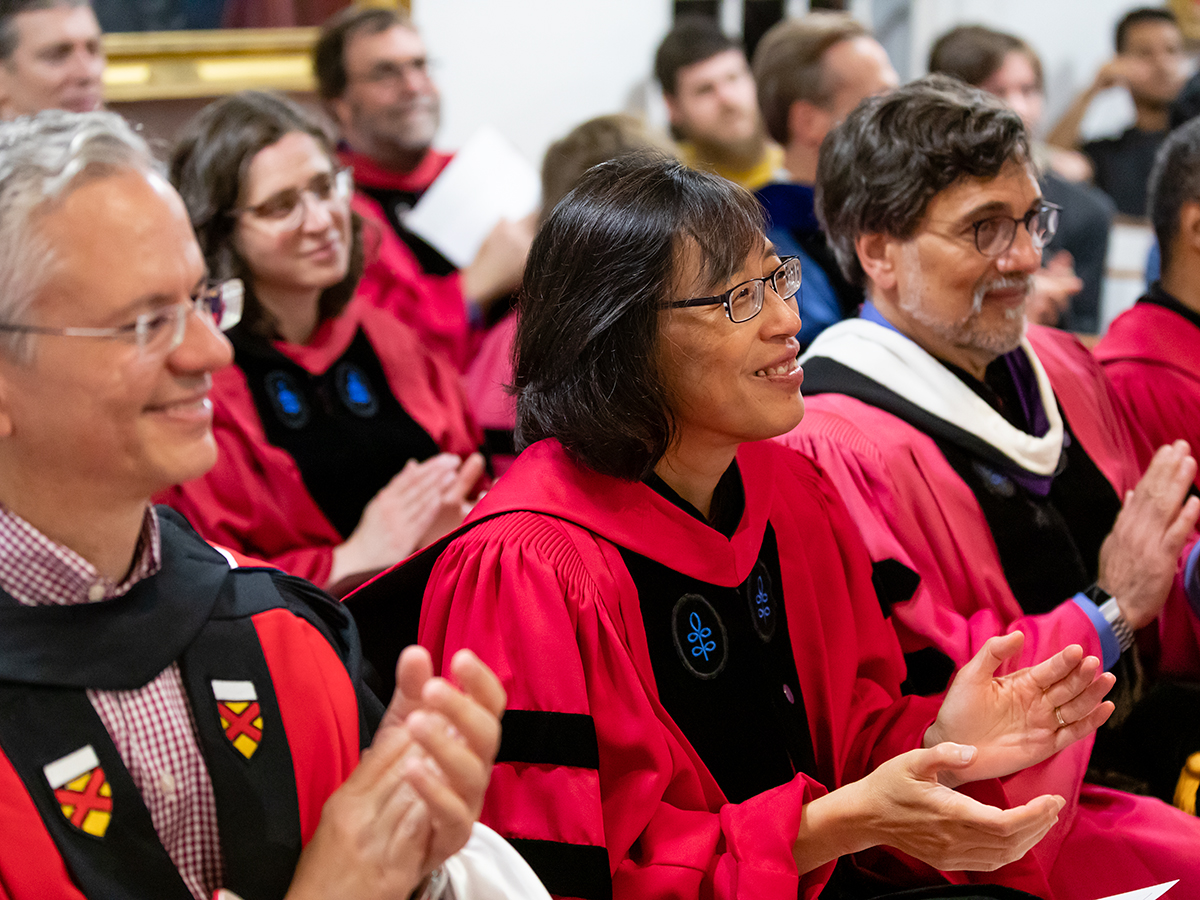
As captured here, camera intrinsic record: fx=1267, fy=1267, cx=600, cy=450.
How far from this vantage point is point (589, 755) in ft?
5.47

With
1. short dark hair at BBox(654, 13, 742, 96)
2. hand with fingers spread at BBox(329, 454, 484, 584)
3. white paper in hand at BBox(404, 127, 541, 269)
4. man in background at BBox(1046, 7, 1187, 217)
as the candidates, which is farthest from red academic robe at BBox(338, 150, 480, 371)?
man in background at BBox(1046, 7, 1187, 217)

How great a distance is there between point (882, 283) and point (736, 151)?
323 cm

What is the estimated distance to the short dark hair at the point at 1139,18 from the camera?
6.77 m

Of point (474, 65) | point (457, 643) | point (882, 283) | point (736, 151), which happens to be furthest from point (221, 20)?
point (457, 643)

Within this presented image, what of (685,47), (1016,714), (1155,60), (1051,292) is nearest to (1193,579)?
(1016,714)

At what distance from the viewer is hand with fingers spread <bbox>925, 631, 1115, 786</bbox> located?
Result: 6.02 ft

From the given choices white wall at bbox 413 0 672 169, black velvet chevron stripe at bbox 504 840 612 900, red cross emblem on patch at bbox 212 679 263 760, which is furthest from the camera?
white wall at bbox 413 0 672 169

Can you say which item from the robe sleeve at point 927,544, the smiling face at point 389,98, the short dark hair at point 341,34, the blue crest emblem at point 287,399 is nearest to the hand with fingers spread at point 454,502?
the blue crest emblem at point 287,399

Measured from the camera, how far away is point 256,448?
9.93 ft

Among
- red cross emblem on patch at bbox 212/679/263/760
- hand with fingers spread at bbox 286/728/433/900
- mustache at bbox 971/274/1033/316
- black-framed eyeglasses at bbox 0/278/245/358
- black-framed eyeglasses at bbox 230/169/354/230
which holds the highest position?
Answer: black-framed eyeglasses at bbox 0/278/245/358

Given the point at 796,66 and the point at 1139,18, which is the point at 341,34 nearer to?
the point at 796,66

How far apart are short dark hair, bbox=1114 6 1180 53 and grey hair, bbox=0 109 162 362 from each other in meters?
6.71

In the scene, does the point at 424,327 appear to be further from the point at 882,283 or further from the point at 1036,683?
the point at 1036,683

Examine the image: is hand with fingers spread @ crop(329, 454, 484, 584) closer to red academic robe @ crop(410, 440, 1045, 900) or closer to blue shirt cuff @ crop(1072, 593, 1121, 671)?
red academic robe @ crop(410, 440, 1045, 900)
